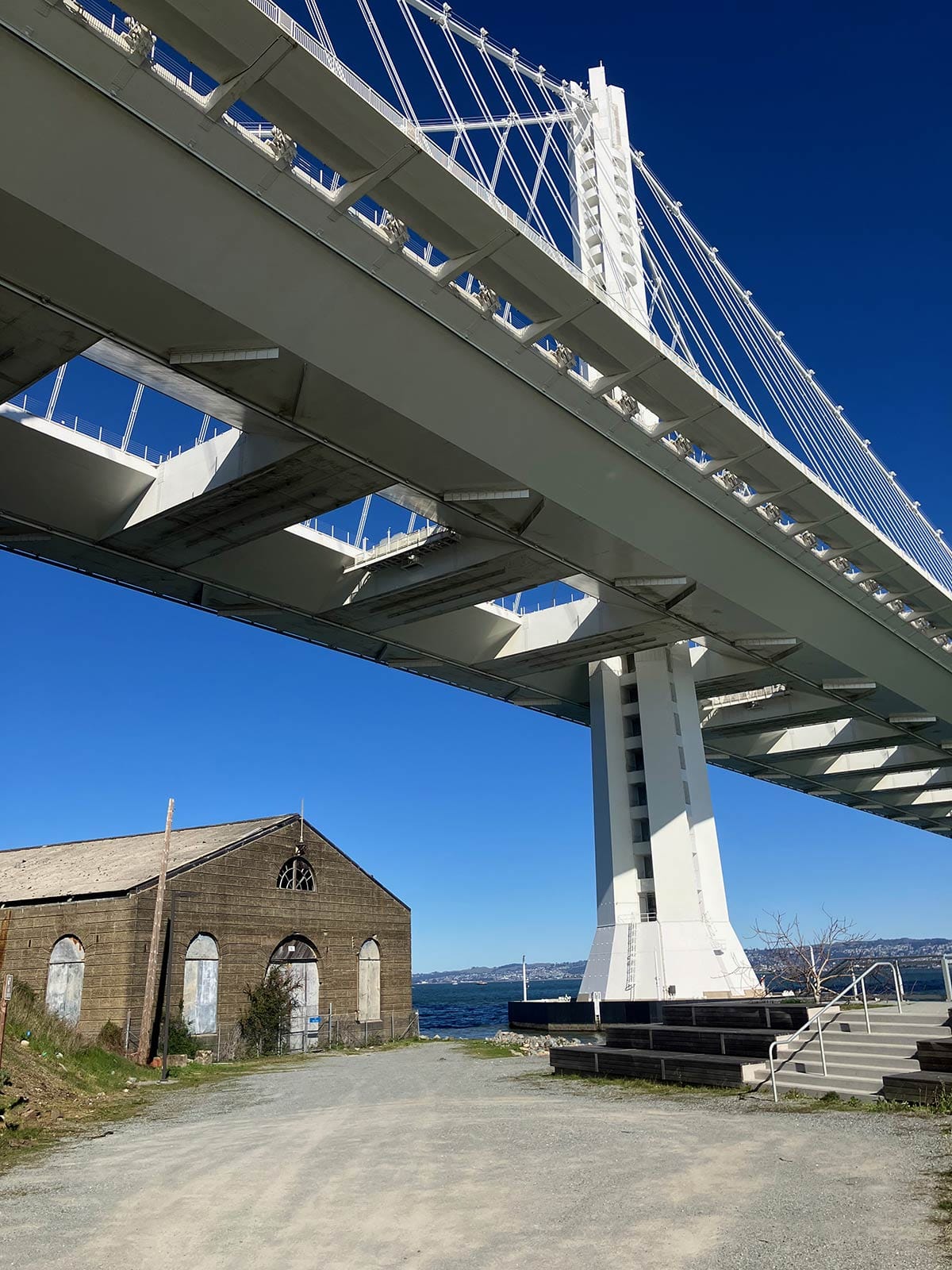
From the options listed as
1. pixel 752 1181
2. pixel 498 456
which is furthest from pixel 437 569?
pixel 752 1181

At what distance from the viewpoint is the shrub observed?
30.4m

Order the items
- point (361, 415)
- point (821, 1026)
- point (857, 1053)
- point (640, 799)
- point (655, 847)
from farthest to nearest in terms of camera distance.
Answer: point (640, 799), point (655, 847), point (361, 415), point (857, 1053), point (821, 1026)

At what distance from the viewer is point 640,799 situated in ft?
98.5

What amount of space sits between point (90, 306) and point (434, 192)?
509cm

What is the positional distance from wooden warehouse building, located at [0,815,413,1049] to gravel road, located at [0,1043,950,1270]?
1584cm

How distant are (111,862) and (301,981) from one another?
25.5 ft

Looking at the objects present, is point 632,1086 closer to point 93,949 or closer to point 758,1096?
point 758,1096

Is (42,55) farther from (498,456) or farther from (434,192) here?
(498,456)

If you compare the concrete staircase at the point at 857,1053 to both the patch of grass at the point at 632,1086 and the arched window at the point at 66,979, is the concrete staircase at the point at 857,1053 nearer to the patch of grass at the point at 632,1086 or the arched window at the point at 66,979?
the patch of grass at the point at 632,1086

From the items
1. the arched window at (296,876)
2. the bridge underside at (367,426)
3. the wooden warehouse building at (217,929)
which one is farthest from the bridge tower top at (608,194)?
the arched window at (296,876)

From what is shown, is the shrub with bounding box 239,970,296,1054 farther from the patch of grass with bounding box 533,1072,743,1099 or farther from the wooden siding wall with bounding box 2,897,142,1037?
the patch of grass with bounding box 533,1072,743,1099

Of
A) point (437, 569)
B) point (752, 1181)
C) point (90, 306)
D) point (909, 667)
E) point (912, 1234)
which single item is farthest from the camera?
point (909, 667)

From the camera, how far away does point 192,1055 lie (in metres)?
28.0

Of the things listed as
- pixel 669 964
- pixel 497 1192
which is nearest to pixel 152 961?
pixel 669 964
